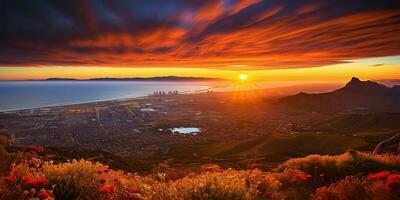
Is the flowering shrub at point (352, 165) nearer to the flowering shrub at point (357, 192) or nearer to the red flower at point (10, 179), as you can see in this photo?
the flowering shrub at point (357, 192)

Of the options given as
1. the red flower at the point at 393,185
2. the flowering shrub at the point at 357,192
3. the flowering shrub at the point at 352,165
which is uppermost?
the red flower at the point at 393,185

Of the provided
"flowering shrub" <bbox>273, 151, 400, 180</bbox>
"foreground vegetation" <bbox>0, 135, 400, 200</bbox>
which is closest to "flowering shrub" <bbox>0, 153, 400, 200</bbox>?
"foreground vegetation" <bbox>0, 135, 400, 200</bbox>

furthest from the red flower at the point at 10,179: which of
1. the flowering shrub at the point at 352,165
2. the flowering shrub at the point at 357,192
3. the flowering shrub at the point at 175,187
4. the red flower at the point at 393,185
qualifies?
the flowering shrub at the point at 352,165

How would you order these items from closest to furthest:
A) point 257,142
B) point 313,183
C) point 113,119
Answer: point 313,183
point 257,142
point 113,119

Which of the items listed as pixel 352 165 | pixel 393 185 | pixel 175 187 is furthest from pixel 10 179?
pixel 352 165

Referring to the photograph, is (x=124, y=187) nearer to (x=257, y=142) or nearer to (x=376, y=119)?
(x=257, y=142)

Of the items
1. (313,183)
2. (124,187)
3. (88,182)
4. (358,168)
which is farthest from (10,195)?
(358,168)

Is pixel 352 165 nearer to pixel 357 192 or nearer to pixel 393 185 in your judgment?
pixel 357 192

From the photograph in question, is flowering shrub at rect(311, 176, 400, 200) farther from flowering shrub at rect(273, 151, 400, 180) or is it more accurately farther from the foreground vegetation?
flowering shrub at rect(273, 151, 400, 180)

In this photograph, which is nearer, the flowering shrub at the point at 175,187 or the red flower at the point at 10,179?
the flowering shrub at the point at 175,187

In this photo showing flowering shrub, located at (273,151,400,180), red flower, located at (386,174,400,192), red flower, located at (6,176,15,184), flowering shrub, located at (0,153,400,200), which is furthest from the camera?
flowering shrub, located at (273,151,400,180)

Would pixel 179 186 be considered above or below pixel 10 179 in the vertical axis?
below
